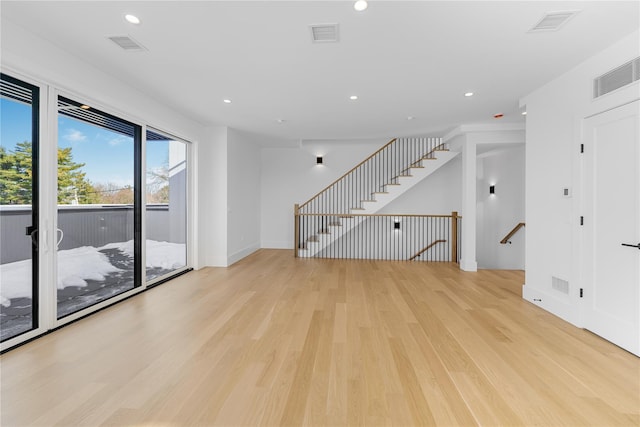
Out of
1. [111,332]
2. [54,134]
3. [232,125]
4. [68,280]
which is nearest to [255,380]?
[111,332]

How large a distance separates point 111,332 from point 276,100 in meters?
3.55

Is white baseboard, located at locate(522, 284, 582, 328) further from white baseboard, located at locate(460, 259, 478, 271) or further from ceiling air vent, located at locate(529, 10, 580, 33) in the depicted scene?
ceiling air vent, located at locate(529, 10, 580, 33)

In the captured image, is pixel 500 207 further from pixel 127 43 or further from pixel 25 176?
pixel 25 176

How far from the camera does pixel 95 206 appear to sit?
11.5 feet

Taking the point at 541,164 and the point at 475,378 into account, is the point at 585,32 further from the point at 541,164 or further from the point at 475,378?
the point at 475,378

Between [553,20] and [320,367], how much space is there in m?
3.44

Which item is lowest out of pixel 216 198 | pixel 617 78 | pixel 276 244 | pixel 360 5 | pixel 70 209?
pixel 276 244

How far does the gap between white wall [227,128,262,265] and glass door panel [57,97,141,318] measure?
2124 mm

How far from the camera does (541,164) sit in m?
3.76

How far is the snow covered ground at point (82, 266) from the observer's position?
8.55 feet

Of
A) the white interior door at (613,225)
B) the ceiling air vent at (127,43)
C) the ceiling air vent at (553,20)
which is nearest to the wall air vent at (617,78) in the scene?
the white interior door at (613,225)

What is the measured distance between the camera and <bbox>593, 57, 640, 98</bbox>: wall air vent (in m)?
2.63

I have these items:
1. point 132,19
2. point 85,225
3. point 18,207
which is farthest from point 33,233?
point 132,19

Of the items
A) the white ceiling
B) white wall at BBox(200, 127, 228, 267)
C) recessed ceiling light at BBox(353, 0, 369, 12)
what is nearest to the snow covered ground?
white wall at BBox(200, 127, 228, 267)
